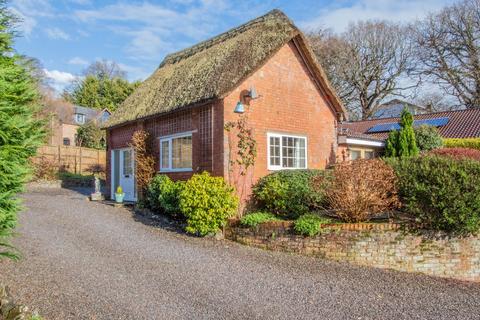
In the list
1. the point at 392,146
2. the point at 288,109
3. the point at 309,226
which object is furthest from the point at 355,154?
the point at 309,226

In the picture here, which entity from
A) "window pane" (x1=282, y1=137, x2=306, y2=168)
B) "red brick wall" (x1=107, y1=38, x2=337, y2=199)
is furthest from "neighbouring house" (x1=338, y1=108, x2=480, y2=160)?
"window pane" (x1=282, y1=137, x2=306, y2=168)

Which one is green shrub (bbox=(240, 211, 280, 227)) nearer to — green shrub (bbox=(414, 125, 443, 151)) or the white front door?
the white front door

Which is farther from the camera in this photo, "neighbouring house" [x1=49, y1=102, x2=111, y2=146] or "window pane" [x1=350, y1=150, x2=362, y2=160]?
"neighbouring house" [x1=49, y1=102, x2=111, y2=146]

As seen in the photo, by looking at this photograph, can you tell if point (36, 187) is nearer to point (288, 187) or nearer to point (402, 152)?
point (288, 187)

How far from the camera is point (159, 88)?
48.8 feet

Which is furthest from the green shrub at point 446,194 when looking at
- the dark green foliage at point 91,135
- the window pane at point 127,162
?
the dark green foliage at point 91,135

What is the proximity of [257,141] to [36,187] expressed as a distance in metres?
15.4

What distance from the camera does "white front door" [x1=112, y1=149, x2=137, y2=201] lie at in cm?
1572

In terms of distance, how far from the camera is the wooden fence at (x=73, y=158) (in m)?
25.3

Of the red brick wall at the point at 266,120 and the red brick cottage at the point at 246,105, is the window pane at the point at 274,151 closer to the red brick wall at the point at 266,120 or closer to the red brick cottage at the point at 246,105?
the red brick cottage at the point at 246,105

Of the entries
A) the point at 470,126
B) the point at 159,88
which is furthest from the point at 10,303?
the point at 470,126

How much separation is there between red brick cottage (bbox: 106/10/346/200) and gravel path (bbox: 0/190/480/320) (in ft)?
11.0

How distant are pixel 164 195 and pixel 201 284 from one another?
593 cm

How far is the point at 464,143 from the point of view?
2164cm
